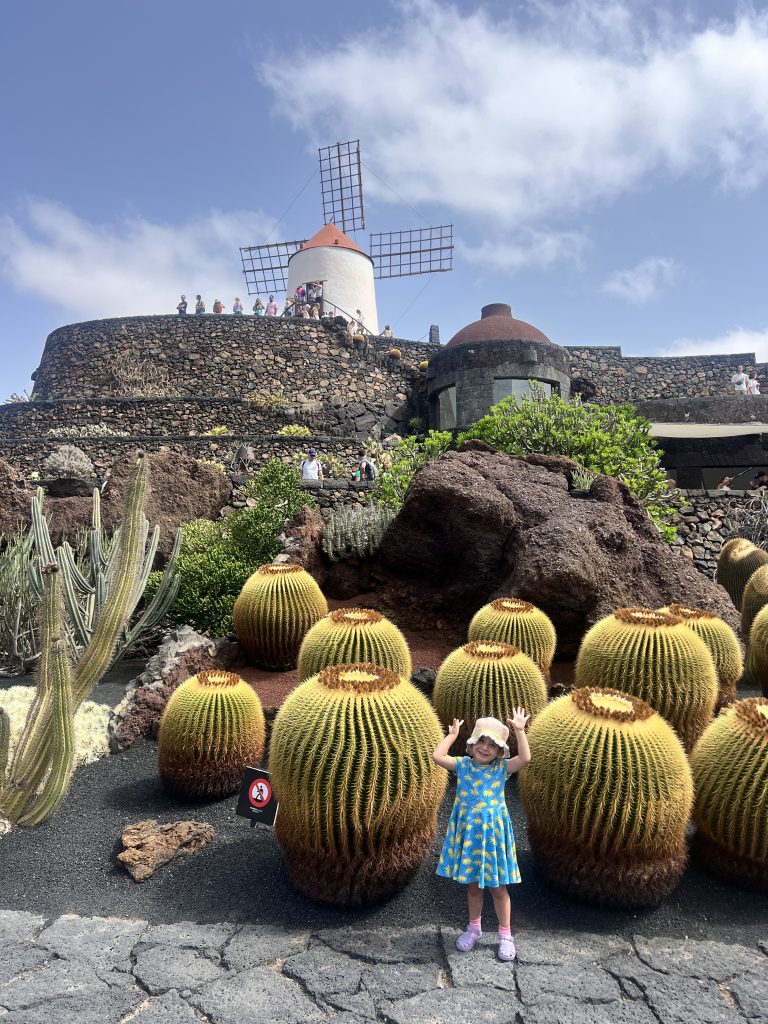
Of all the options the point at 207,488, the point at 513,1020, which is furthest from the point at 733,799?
the point at 207,488

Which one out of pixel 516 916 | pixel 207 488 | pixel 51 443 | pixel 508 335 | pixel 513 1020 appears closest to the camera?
pixel 513 1020

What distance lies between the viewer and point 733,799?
3180 millimetres

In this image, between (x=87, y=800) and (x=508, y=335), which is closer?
(x=87, y=800)

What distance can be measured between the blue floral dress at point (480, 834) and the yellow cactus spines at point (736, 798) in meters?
1.05

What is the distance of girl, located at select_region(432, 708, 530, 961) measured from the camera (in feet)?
9.23

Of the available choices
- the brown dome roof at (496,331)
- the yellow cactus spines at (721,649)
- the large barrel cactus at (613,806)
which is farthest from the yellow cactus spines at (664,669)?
the brown dome roof at (496,331)

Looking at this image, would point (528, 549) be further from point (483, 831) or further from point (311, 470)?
point (311, 470)

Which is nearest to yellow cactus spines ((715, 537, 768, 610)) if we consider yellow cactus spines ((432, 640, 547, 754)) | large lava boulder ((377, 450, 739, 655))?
large lava boulder ((377, 450, 739, 655))

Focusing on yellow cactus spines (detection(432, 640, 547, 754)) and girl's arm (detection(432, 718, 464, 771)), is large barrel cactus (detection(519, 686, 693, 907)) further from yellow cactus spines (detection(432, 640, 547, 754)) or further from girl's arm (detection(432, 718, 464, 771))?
yellow cactus spines (detection(432, 640, 547, 754))

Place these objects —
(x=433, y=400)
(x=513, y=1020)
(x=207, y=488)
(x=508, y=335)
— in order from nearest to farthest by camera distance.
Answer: (x=513, y=1020)
(x=207, y=488)
(x=508, y=335)
(x=433, y=400)

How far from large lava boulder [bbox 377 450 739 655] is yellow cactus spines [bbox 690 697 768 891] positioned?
2.41m

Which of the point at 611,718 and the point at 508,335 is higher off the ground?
the point at 508,335

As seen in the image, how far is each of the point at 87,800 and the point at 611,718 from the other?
10.2ft

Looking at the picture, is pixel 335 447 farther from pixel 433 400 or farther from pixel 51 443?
pixel 51 443
